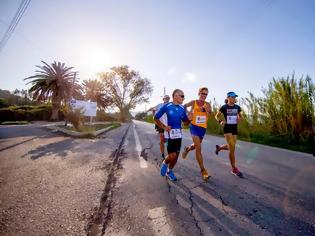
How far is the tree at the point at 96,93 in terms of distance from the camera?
Answer: 169 feet

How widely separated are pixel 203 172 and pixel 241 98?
1158 cm

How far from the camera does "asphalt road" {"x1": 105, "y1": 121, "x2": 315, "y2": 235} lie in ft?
7.59

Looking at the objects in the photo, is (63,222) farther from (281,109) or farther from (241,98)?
(241,98)

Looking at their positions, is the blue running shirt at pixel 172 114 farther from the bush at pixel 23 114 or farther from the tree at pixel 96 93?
the tree at pixel 96 93

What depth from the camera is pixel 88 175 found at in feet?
14.1

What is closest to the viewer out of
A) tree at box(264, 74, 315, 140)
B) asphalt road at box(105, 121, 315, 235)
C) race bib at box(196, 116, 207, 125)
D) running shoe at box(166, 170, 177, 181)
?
asphalt road at box(105, 121, 315, 235)

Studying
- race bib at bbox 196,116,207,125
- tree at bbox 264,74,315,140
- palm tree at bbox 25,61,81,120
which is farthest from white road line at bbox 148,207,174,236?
palm tree at bbox 25,61,81,120

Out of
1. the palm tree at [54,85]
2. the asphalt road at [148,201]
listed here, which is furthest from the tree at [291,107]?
the palm tree at [54,85]

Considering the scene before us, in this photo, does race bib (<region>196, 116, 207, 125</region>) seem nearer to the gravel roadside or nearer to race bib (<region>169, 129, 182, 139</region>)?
race bib (<region>169, 129, 182, 139</region>)

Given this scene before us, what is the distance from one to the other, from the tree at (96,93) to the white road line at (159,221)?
51.2m

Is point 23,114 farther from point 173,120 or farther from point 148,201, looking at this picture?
point 148,201

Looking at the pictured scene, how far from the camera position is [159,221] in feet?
7.97

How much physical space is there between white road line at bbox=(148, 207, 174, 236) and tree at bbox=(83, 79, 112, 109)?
168 feet

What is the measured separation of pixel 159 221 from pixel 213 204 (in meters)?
0.93
